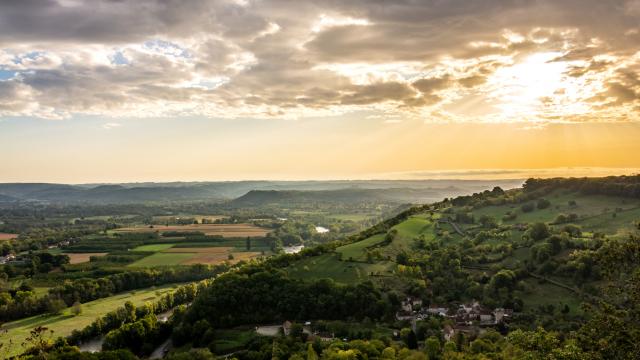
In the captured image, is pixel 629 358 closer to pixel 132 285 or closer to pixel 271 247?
pixel 132 285

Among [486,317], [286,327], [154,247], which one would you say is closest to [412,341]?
[486,317]

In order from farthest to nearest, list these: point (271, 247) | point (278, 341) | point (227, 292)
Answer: point (271, 247) < point (227, 292) < point (278, 341)

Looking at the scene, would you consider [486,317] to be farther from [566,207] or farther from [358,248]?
[566,207]

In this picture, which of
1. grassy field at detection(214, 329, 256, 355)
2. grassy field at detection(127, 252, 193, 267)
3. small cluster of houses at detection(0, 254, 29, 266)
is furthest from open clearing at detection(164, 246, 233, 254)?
grassy field at detection(214, 329, 256, 355)

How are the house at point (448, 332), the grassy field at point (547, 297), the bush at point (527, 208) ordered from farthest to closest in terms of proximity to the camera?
the bush at point (527, 208), the grassy field at point (547, 297), the house at point (448, 332)

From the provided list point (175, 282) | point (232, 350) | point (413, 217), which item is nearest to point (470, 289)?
point (232, 350)

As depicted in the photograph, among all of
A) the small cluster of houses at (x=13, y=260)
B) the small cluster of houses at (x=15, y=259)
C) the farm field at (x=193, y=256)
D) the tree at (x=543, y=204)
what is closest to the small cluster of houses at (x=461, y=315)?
the tree at (x=543, y=204)

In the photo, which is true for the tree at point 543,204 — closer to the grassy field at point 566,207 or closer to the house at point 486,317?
the grassy field at point 566,207
